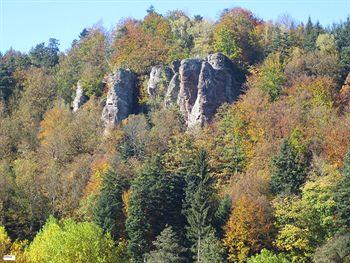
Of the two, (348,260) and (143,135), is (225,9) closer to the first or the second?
(143,135)

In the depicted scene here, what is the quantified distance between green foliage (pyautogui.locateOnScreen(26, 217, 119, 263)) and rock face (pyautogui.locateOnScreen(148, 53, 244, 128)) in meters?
22.6

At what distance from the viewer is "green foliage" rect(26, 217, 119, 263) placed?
48844mm

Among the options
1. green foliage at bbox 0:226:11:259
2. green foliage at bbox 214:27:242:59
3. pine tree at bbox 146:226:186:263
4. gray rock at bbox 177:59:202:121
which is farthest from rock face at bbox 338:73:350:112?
green foliage at bbox 0:226:11:259

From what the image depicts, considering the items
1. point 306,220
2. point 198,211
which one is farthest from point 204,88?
point 306,220

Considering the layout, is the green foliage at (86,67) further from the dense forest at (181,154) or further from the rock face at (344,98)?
the rock face at (344,98)

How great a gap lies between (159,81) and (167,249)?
30.2 meters

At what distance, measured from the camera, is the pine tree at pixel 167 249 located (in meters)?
48.1

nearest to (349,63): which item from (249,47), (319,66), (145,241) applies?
(319,66)

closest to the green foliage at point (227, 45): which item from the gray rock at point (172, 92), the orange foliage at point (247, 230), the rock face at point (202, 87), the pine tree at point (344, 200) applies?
the rock face at point (202, 87)

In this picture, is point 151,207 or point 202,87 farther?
point 202,87

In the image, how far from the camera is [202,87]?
2842 inches

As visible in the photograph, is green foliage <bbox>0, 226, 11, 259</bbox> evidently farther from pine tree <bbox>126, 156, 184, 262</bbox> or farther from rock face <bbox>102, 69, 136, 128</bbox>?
rock face <bbox>102, 69, 136, 128</bbox>

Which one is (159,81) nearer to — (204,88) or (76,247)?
(204,88)

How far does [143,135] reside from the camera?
223 ft
